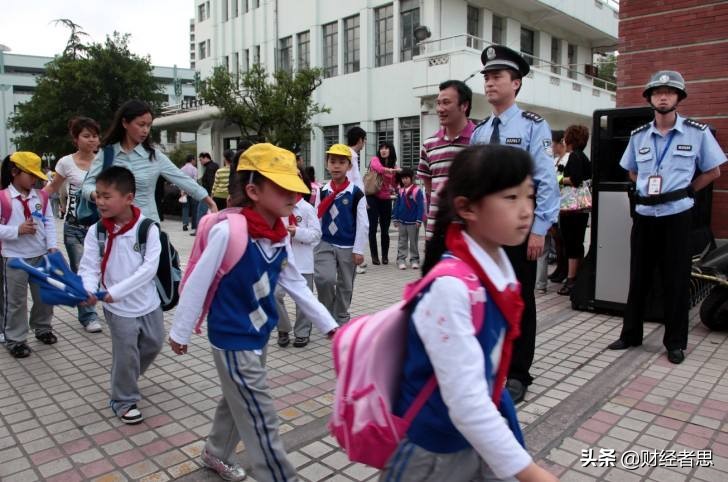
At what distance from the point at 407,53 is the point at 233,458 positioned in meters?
21.0

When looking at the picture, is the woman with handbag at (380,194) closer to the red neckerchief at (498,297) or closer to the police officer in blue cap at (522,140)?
the police officer in blue cap at (522,140)

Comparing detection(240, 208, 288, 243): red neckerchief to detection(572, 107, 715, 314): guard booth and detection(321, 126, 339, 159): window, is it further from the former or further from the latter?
detection(321, 126, 339, 159): window

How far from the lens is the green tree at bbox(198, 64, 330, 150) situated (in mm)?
19516

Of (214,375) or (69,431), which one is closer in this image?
(69,431)

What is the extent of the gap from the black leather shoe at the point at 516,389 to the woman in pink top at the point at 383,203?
604 centimetres

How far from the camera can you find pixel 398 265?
956cm

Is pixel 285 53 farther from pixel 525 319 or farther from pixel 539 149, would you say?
pixel 525 319

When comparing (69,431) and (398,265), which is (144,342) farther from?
(398,265)

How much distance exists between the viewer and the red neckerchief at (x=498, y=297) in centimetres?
159

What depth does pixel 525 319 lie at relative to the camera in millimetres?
3906

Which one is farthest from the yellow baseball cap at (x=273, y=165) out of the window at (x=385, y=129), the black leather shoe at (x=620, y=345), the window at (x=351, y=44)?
the window at (x=351, y=44)

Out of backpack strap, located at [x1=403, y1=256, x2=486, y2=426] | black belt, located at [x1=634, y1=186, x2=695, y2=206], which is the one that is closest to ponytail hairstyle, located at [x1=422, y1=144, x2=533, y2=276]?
backpack strap, located at [x1=403, y1=256, x2=486, y2=426]

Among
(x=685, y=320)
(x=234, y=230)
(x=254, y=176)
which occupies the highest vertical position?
(x=254, y=176)

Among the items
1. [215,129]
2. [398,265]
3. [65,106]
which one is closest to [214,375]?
[398,265]
